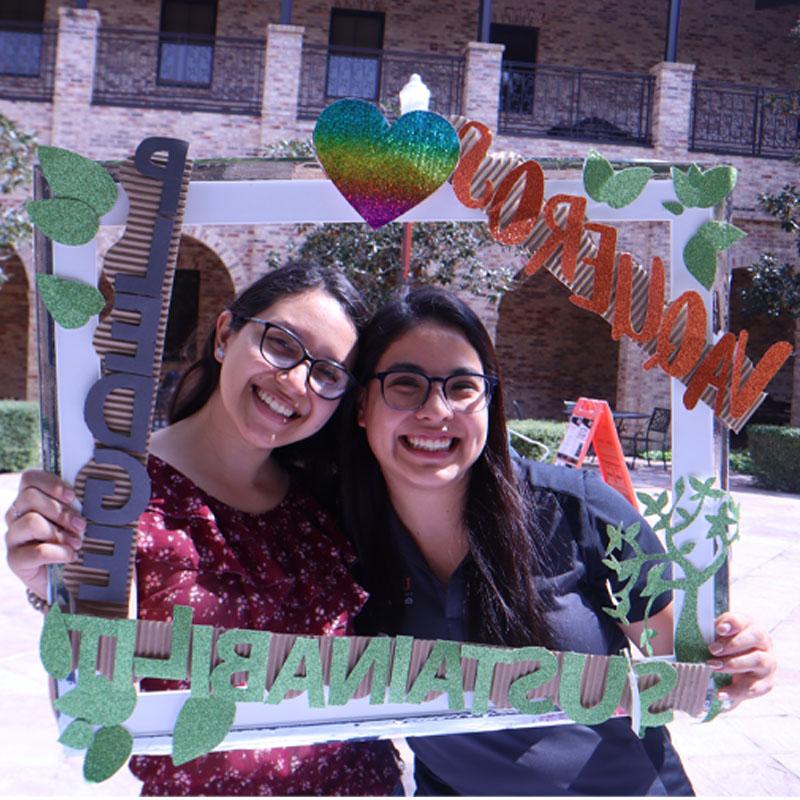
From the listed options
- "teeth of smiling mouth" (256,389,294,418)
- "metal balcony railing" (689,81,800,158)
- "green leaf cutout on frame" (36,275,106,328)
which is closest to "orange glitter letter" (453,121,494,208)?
"teeth of smiling mouth" (256,389,294,418)

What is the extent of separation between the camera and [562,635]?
4.65ft

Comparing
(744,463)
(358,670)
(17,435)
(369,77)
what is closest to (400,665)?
(358,670)

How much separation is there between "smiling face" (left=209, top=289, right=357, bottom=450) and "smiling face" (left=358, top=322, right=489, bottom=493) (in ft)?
0.25

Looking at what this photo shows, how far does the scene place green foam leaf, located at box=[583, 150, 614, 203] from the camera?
1.21 metres

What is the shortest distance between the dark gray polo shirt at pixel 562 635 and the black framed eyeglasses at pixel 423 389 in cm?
29

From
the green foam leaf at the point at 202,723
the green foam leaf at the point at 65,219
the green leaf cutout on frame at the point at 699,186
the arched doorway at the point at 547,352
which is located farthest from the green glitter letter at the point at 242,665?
the arched doorway at the point at 547,352

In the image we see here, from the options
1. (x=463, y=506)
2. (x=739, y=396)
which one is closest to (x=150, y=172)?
(x=463, y=506)

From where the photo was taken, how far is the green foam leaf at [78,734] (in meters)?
1.11

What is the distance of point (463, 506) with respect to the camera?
1491mm

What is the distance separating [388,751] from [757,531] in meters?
7.86

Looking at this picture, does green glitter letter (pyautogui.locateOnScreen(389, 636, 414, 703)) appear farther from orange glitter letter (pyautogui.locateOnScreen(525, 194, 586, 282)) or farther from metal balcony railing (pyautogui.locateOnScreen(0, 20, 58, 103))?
metal balcony railing (pyautogui.locateOnScreen(0, 20, 58, 103))

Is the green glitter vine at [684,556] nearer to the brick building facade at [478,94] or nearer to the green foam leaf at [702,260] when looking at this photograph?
the green foam leaf at [702,260]

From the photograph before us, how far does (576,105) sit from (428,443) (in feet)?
51.4

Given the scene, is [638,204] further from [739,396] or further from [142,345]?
[142,345]
